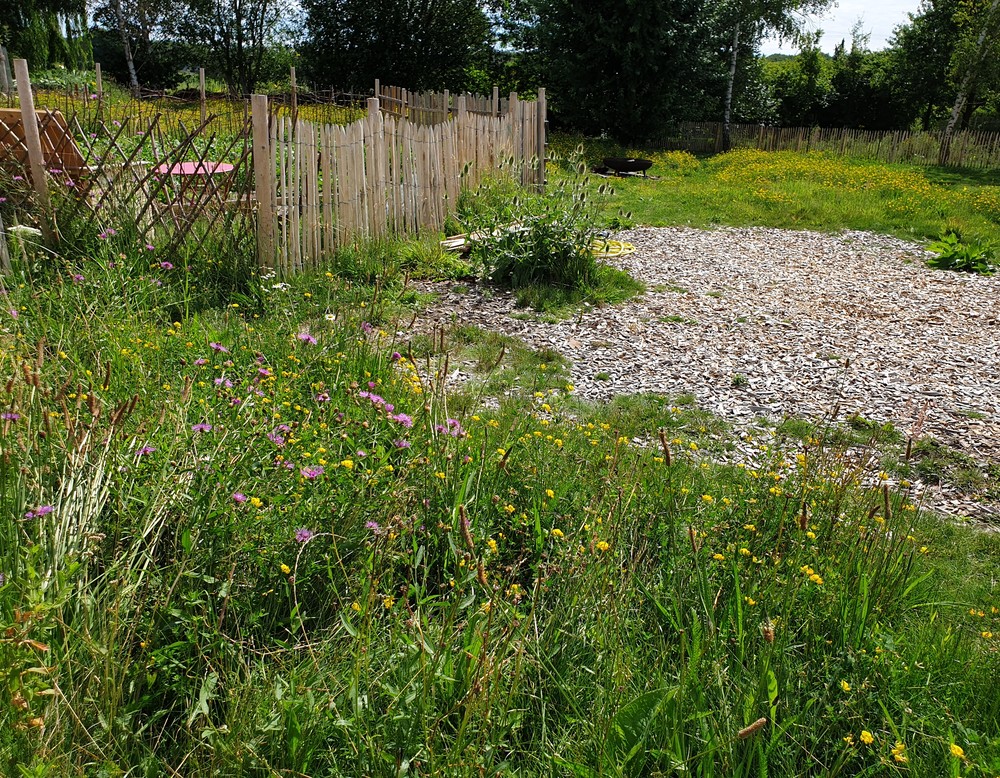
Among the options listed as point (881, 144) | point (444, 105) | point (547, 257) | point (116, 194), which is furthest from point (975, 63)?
point (116, 194)

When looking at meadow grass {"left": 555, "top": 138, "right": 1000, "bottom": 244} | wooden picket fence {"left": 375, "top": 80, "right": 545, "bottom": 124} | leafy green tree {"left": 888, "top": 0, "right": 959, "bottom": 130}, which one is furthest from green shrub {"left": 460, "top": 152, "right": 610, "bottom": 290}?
leafy green tree {"left": 888, "top": 0, "right": 959, "bottom": 130}

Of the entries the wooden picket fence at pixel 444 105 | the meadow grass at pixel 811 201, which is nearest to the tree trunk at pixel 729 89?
the meadow grass at pixel 811 201

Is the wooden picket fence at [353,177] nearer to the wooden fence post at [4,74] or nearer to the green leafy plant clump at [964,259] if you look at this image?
the green leafy plant clump at [964,259]

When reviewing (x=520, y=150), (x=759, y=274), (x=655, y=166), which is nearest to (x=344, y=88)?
(x=655, y=166)

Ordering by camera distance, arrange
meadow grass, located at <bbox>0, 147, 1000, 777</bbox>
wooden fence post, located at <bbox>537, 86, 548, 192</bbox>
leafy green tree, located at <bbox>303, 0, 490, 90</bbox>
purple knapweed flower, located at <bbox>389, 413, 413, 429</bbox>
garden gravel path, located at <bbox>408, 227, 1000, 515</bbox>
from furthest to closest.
Result: leafy green tree, located at <bbox>303, 0, 490, 90</bbox> → wooden fence post, located at <bbox>537, 86, 548, 192</bbox> → garden gravel path, located at <bbox>408, 227, 1000, 515</bbox> → purple knapweed flower, located at <bbox>389, 413, 413, 429</bbox> → meadow grass, located at <bbox>0, 147, 1000, 777</bbox>

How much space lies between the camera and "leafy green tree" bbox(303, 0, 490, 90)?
29.9 m

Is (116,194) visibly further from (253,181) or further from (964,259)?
(964,259)

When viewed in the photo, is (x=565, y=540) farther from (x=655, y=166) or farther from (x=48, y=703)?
(x=655, y=166)

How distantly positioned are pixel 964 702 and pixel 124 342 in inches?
151

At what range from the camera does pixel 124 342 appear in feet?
12.6

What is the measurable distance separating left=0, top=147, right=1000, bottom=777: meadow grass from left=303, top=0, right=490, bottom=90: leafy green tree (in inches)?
1181

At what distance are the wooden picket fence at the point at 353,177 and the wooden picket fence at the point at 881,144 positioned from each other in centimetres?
1753

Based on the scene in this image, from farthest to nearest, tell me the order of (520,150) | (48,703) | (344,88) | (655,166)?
(344,88)
(655,166)
(520,150)
(48,703)

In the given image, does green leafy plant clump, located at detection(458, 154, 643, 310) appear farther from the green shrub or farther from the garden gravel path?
the garden gravel path
